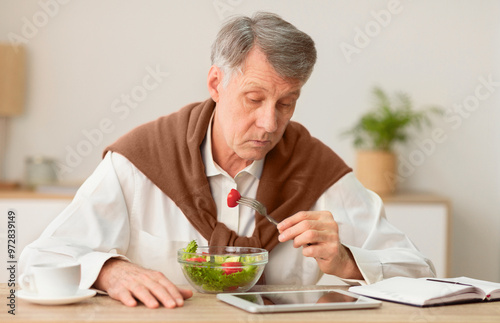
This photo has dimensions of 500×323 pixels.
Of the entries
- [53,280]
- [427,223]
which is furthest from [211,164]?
[427,223]

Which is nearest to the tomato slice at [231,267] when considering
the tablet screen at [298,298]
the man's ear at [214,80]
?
the tablet screen at [298,298]

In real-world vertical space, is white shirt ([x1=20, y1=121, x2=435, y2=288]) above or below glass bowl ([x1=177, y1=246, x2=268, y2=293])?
above

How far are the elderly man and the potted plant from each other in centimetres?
162

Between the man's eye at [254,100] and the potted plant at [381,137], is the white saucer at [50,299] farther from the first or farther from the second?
the potted plant at [381,137]

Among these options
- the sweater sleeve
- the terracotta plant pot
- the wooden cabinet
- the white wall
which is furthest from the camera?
the white wall

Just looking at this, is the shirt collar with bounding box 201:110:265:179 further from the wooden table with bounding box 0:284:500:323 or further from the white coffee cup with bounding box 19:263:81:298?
the white coffee cup with bounding box 19:263:81:298

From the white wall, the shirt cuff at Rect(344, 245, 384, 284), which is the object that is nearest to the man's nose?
the shirt cuff at Rect(344, 245, 384, 284)

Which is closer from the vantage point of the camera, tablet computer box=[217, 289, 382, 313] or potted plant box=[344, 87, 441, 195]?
tablet computer box=[217, 289, 382, 313]

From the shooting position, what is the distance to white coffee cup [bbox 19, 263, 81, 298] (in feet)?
4.48

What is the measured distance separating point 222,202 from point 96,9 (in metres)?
2.32

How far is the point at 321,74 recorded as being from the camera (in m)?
4.09

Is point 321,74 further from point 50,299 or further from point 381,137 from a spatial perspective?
point 50,299

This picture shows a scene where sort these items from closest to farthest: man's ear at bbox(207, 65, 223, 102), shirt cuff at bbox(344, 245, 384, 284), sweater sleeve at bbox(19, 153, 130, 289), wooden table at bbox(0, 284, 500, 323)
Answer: wooden table at bbox(0, 284, 500, 323), sweater sleeve at bbox(19, 153, 130, 289), shirt cuff at bbox(344, 245, 384, 284), man's ear at bbox(207, 65, 223, 102)

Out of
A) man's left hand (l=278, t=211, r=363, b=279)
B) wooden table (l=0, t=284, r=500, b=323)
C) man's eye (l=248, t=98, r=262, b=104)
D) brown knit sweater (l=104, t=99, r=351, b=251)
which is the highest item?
man's eye (l=248, t=98, r=262, b=104)
